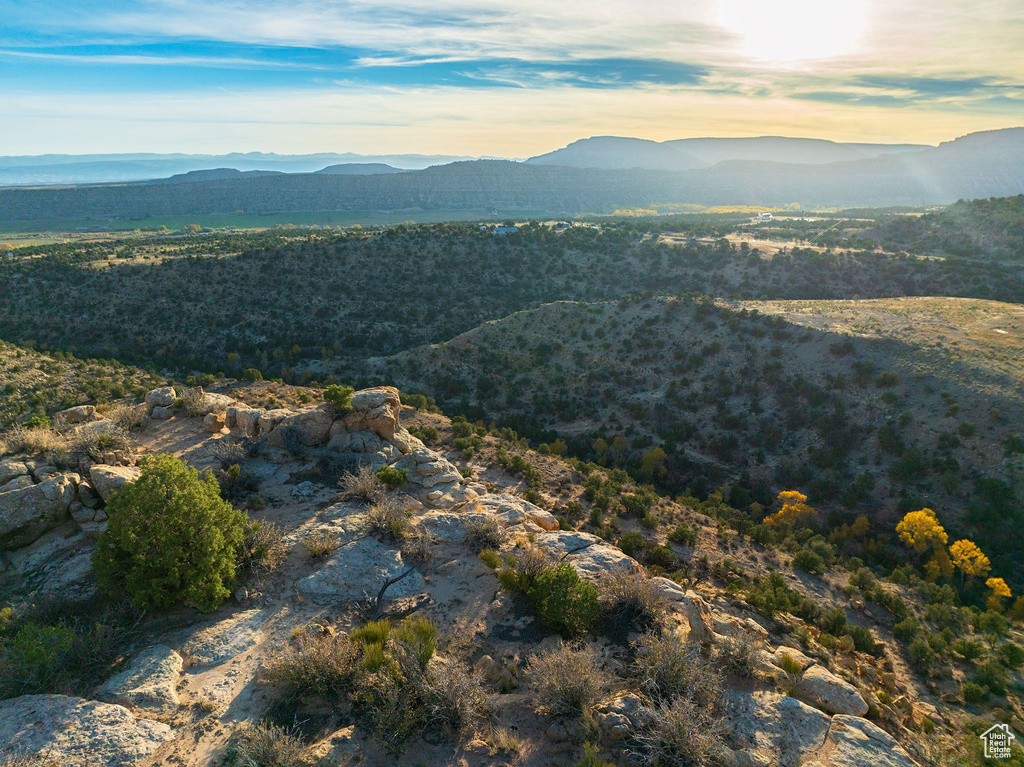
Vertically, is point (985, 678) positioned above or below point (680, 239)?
below

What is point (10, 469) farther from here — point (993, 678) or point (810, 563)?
point (993, 678)

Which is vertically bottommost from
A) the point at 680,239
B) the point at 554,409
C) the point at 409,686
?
the point at 554,409

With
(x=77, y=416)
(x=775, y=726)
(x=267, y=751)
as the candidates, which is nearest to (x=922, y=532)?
(x=775, y=726)

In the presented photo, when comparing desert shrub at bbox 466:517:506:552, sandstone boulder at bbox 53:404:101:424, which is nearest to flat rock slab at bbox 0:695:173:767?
desert shrub at bbox 466:517:506:552

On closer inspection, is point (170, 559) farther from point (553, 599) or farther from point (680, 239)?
point (680, 239)

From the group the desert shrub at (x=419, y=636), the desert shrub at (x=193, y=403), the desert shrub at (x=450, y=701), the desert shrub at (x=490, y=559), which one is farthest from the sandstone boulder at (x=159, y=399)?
the desert shrub at (x=450, y=701)

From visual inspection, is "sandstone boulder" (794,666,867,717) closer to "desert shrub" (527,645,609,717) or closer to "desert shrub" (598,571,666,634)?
"desert shrub" (598,571,666,634)

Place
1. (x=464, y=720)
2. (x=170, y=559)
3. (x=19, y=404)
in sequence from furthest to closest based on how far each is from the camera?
(x=19, y=404) < (x=170, y=559) < (x=464, y=720)

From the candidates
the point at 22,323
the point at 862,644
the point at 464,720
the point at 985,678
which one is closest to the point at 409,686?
the point at 464,720
